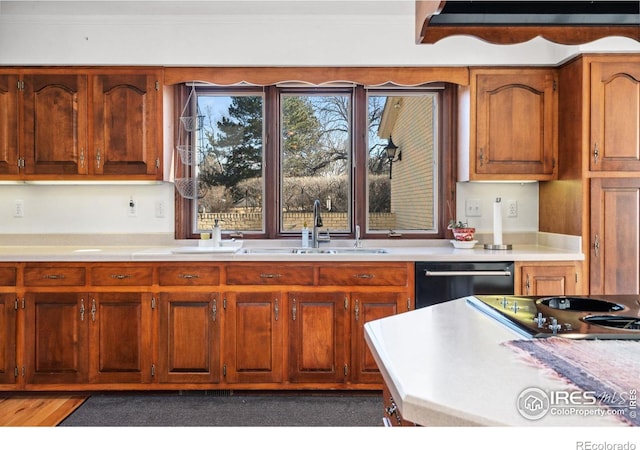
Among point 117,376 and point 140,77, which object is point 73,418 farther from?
point 140,77

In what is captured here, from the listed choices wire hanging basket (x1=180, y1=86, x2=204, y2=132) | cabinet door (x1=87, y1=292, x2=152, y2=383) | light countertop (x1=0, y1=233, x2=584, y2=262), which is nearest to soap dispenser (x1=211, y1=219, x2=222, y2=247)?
light countertop (x1=0, y1=233, x2=584, y2=262)

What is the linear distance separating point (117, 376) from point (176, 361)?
38cm

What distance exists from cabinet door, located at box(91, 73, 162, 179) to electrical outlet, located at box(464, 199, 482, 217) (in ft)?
7.63

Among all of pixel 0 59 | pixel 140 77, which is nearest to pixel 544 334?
pixel 140 77

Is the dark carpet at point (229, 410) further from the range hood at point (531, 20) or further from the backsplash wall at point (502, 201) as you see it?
the range hood at point (531, 20)

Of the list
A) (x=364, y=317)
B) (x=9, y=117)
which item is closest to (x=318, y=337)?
(x=364, y=317)

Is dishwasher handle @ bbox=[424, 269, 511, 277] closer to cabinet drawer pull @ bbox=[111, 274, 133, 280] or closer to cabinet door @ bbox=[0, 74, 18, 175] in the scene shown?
cabinet drawer pull @ bbox=[111, 274, 133, 280]

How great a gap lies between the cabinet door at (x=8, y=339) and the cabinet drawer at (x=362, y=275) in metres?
1.95

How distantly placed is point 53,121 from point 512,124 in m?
3.16

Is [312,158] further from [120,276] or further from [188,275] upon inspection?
[120,276]

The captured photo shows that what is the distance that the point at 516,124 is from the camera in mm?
3387

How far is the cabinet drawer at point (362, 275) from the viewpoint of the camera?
3.09 meters

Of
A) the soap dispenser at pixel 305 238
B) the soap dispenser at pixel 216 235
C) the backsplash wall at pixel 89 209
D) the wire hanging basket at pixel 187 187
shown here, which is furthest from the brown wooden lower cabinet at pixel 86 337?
the soap dispenser at pixel 305 238

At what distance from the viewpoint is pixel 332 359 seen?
3.10 metres
